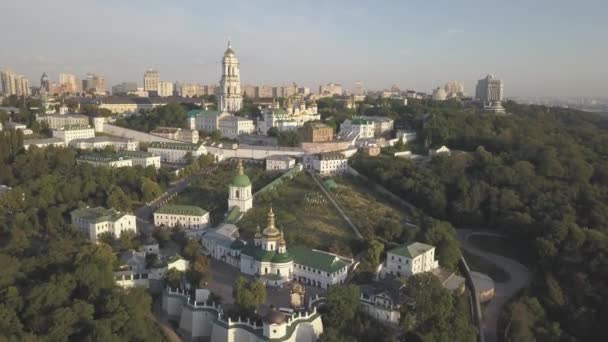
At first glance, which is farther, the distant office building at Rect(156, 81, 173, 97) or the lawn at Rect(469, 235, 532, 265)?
the distant office building at Rect(156, 81, 173, 97)

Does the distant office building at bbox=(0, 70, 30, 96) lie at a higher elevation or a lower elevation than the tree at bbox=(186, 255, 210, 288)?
higher

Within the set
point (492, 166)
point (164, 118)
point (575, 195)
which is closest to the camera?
point (575, 195)

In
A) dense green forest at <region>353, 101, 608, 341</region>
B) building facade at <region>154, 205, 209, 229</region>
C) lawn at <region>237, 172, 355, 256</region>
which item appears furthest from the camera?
building facade at <region>154, 205, 209, 229</region>

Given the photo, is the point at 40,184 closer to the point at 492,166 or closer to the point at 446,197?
the point at 446,197

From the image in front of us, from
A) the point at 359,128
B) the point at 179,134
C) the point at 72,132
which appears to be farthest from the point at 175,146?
the point at 359,128

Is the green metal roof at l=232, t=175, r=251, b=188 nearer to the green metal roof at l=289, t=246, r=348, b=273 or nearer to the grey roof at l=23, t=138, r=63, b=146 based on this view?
the green metal roof at l=289, t=246, r=348, b=273

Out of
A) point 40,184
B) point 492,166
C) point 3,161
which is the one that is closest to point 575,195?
point 492,166

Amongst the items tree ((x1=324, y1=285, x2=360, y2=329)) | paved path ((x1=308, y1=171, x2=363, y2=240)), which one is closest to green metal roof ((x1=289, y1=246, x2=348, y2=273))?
tree ((x1=324, y1=285, x2=360, y2=329))
